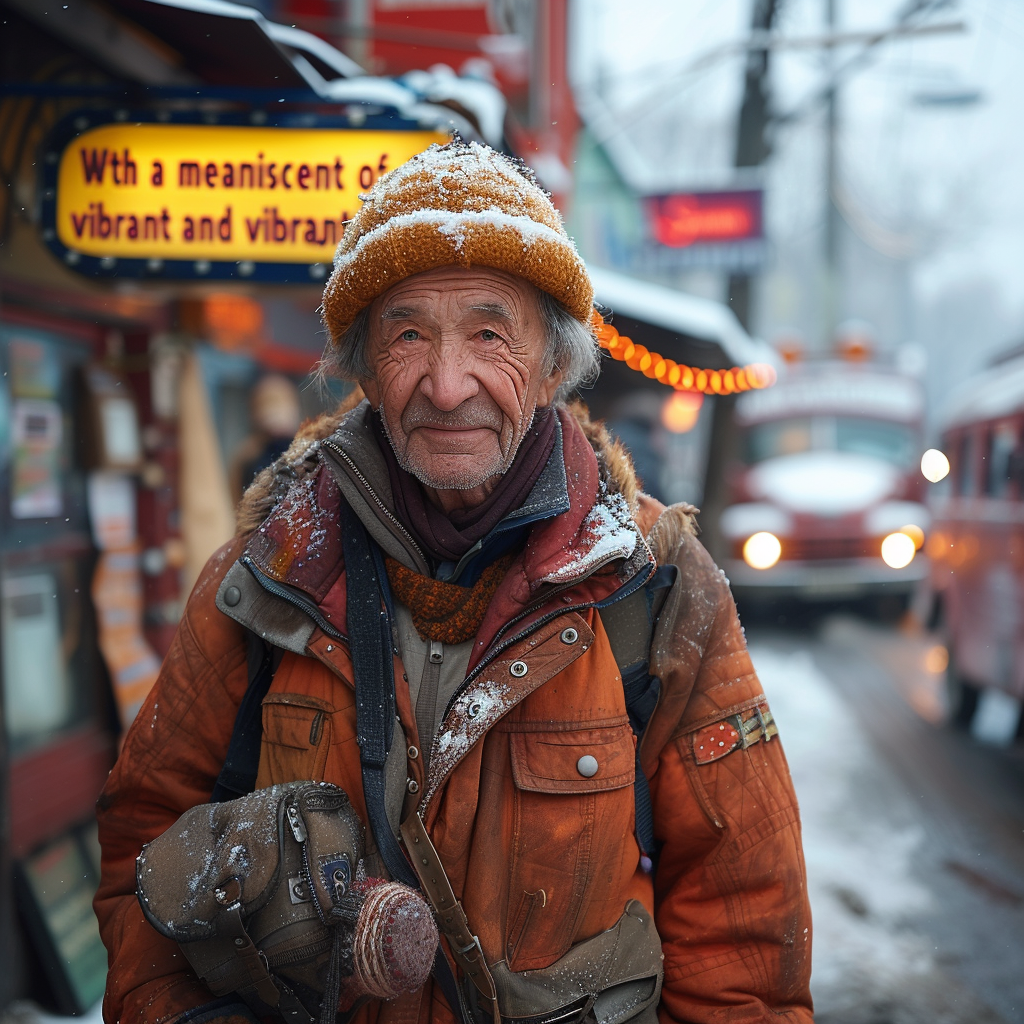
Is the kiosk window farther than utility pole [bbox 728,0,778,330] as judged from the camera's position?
No

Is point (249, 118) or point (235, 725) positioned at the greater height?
point (249, 118)

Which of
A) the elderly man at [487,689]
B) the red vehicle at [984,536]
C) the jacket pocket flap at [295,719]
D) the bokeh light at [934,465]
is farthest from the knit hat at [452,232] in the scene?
the bokeh light at [934,465]

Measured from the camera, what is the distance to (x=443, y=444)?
1577 mm

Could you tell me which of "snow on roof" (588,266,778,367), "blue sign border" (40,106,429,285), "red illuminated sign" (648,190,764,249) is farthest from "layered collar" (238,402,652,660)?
"red illuminated sign" (648,190,764,249)

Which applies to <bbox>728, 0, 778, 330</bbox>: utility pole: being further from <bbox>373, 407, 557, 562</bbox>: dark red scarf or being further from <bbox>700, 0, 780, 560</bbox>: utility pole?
<bbox>373, 407, 557, 562</bbox>: dark red scarf

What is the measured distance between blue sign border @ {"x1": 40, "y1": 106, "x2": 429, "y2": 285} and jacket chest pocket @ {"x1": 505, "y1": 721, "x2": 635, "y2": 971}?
1583mm

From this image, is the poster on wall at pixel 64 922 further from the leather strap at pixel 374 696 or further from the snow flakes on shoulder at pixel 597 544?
the snow flakes on shoulder at pixel 597 544

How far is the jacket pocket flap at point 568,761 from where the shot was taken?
1.51 m

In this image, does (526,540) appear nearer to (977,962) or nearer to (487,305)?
(487,305)

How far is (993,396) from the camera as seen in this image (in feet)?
21.7

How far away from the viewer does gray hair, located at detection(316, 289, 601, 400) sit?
66.5 inches

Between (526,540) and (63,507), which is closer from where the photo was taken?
(526,540)

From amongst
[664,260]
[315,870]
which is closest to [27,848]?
[315,870]

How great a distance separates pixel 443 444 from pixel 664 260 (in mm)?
9351
